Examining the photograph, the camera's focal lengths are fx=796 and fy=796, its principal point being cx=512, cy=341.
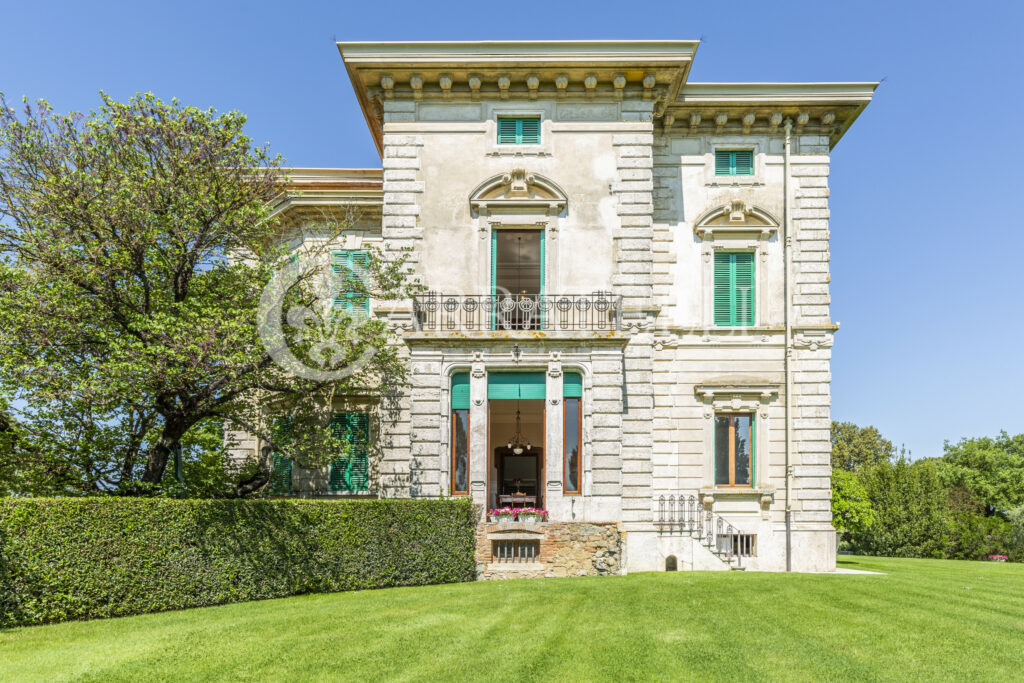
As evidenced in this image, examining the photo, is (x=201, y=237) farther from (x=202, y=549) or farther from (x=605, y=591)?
(x=605, y=591)

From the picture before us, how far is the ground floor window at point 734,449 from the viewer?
69.3 feet

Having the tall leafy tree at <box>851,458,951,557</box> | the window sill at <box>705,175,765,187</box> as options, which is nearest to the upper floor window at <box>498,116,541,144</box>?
the window sill at <box>705,175,765,187</box>

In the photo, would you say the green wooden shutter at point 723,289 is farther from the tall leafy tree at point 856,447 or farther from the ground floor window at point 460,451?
the tall leafy tree at point 856,447

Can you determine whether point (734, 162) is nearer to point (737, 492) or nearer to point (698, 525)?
point (737, 492)

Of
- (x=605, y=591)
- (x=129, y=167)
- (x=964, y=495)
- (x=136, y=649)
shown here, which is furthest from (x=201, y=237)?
(x=964, y=495)

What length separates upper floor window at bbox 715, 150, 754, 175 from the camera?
22047 mm

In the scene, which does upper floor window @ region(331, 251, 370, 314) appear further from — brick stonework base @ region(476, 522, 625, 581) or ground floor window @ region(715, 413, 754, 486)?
ground floor window @ region(715, 413, 754, 486)

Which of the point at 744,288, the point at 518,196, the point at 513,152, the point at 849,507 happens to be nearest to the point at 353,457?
the point at 518,196

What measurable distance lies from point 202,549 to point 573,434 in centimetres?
845

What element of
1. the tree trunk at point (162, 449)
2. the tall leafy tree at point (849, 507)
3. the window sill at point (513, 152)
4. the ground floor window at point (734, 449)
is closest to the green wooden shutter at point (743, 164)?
the window sill at point (513, 152)

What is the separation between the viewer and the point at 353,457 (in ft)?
Answer: 69.1

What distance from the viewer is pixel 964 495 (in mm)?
46938

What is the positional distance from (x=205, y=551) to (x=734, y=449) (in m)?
13.4

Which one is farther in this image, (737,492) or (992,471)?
(992,471)
